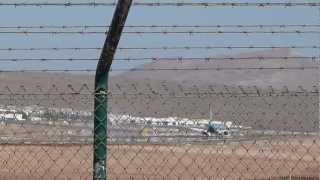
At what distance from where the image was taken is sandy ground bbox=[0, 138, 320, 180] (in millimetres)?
25797

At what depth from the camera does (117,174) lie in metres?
27.1

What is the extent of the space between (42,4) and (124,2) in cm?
115

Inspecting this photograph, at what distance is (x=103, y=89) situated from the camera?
273 inches

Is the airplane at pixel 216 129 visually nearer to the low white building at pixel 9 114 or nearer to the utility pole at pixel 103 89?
the low white building at pixel 9 114

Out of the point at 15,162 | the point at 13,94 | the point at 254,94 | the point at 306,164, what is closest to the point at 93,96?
the point at 13,94

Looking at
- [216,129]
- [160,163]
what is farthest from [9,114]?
[160,163]

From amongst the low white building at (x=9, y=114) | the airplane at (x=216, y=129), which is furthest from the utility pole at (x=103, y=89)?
the airplane at (x=216, y=129)

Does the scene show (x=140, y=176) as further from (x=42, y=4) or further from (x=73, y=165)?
(x=42, y=4)

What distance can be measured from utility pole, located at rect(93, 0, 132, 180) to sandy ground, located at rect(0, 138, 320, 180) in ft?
52.8

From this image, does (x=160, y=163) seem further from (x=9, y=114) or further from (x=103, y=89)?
(x=103, y=89)

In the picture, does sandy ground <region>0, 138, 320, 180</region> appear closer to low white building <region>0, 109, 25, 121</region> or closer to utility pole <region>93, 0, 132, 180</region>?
low white building <region>0, 109, 25, 121</region>

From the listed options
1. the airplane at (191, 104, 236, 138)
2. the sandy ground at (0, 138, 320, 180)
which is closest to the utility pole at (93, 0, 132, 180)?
the airplane at (191, 104, 236, 138)

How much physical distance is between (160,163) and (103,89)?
2602 centimetres

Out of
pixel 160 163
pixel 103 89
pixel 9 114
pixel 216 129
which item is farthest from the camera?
pixel 160 163
